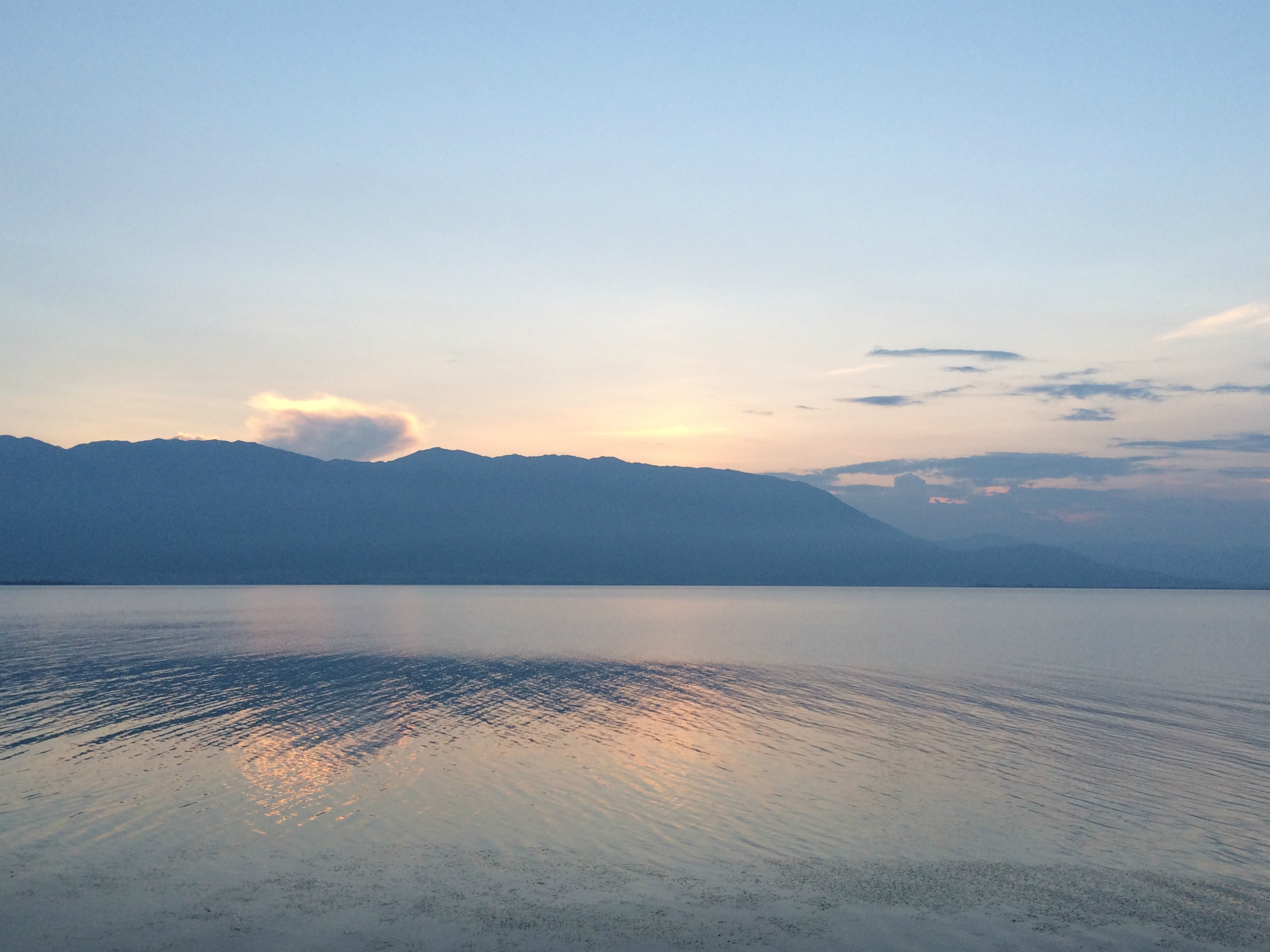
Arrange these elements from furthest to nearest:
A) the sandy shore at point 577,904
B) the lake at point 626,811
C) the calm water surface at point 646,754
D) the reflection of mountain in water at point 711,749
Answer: the reflection of mountain in water at point 711,749 < the calm water surface at point 646,754 < the lake at point 626,811 < the sandy shore at point 577,904

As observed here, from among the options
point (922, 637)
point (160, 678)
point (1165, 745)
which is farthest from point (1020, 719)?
point (922, 637)

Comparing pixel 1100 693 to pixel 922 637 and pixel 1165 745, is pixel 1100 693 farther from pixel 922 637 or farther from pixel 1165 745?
pixel 922 637

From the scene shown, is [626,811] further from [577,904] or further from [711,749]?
[711,749]

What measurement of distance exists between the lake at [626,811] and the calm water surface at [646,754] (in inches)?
8.3

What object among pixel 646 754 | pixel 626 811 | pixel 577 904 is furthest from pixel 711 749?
pixel 577 904

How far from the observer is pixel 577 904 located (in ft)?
65.0

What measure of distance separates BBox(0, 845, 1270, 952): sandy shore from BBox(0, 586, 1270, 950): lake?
0.29 ft

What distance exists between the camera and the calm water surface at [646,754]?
2505 cm

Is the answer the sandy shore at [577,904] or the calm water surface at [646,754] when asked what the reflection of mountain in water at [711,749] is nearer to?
the calm water surface at [646,754]

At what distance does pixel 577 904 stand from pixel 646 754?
1738 centimetres

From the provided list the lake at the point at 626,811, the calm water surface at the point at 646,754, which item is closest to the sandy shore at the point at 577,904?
the lake at the point at 626,811

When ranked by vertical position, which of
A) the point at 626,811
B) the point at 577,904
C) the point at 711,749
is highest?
the point at 577,904

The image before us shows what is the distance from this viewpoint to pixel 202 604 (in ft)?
641

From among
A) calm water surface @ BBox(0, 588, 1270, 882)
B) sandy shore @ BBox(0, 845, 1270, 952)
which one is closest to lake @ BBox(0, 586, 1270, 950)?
sandy shore @ BBox(0, 845, 1270, 952)
